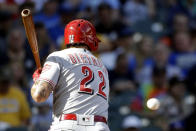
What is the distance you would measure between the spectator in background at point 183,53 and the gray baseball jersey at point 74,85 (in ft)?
19.8

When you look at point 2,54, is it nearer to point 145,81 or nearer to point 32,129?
point 32,129

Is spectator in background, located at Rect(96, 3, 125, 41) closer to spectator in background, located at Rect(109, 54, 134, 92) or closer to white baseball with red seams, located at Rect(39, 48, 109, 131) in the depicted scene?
spectator in background, located at Rect(109, 54, 134, 92)

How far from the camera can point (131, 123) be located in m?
8.98

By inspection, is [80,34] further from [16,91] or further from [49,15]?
[49,15]

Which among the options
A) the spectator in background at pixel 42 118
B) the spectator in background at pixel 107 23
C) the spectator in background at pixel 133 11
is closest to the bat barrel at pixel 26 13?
the spectator in background at pixel 42 118

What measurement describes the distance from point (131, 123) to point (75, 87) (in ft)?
13.8

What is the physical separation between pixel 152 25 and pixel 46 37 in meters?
2.80

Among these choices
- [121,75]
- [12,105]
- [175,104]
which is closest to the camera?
[12,105]

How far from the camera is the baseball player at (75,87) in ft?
15.8

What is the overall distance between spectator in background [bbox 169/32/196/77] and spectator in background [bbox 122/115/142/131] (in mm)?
2169

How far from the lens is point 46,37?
1031 cm

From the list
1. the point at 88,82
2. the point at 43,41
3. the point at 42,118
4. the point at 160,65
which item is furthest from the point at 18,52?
the point at 88,82

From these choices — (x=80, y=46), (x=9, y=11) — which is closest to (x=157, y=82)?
(x=9, y=11)

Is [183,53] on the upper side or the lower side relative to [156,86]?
upper
